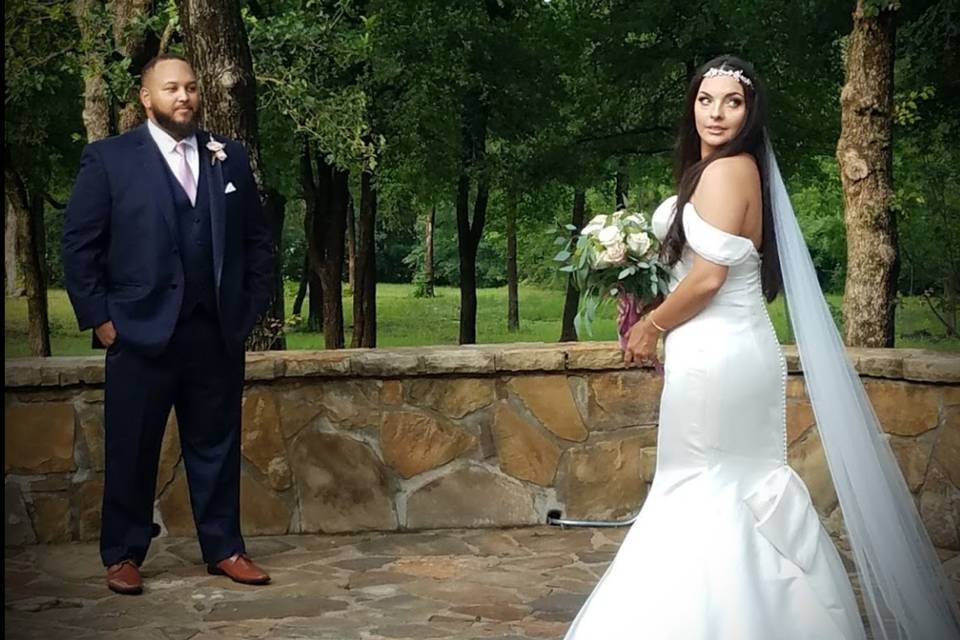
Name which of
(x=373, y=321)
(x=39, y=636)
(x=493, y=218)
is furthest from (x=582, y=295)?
(x=493, y=218)

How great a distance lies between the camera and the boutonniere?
4.04m

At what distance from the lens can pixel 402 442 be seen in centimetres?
488

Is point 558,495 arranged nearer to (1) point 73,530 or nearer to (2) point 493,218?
(1) point 73,530

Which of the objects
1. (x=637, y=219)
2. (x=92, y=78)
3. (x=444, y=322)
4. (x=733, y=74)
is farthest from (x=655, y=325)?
(x=444, y=322)

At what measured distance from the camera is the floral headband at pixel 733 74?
2.97 m

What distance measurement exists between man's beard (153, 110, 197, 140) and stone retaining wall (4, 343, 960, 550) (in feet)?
3.57

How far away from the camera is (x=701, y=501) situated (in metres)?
3.02

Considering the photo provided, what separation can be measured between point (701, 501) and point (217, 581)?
6.27ft

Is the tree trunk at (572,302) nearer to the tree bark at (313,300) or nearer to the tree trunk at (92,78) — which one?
the tree bark at (313,300)

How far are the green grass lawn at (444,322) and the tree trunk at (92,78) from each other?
5574 mm

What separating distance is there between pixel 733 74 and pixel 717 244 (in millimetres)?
416

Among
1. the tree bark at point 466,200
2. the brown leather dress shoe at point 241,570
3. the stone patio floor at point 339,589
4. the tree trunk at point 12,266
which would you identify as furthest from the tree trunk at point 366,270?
the brown leather dress shoe at point 241,570

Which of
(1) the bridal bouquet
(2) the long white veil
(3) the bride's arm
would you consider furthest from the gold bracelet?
(2) the long white veil

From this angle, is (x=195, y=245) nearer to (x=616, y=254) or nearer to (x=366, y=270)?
(x=616, y=254)
